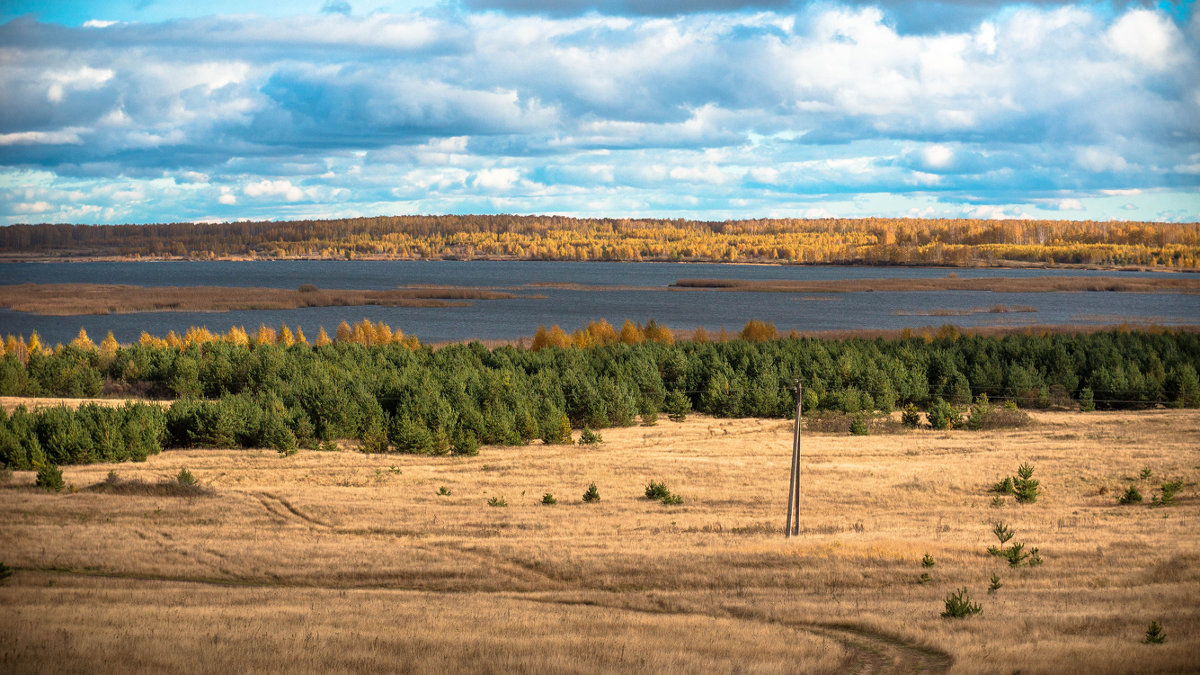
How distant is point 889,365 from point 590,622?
54307mm

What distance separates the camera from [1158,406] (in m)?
70.7

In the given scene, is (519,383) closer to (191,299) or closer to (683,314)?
(683,314)

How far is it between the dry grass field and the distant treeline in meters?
3.52

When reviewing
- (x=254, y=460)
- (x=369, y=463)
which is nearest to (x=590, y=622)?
(x=369, y=463)

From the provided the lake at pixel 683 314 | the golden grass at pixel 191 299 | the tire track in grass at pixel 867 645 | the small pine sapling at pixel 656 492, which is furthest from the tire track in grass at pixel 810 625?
the golden grass at pixel 191 299

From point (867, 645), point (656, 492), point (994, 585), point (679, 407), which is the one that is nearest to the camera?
point (867, 645)

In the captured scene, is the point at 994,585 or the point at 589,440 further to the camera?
the point at 589,440

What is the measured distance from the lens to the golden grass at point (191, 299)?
143m

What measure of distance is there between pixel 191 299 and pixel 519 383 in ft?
356

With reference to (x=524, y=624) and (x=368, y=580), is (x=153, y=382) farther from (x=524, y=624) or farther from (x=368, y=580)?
(x=524, y=624)

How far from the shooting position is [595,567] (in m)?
27.6

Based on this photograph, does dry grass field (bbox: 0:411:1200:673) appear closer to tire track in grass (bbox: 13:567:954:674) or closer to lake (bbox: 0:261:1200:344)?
tire track in grass (bbox: 13:567:954:674)

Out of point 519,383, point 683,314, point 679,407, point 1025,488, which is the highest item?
point 683,314

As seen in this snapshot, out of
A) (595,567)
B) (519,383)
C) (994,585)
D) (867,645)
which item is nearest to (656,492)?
(595,567)
